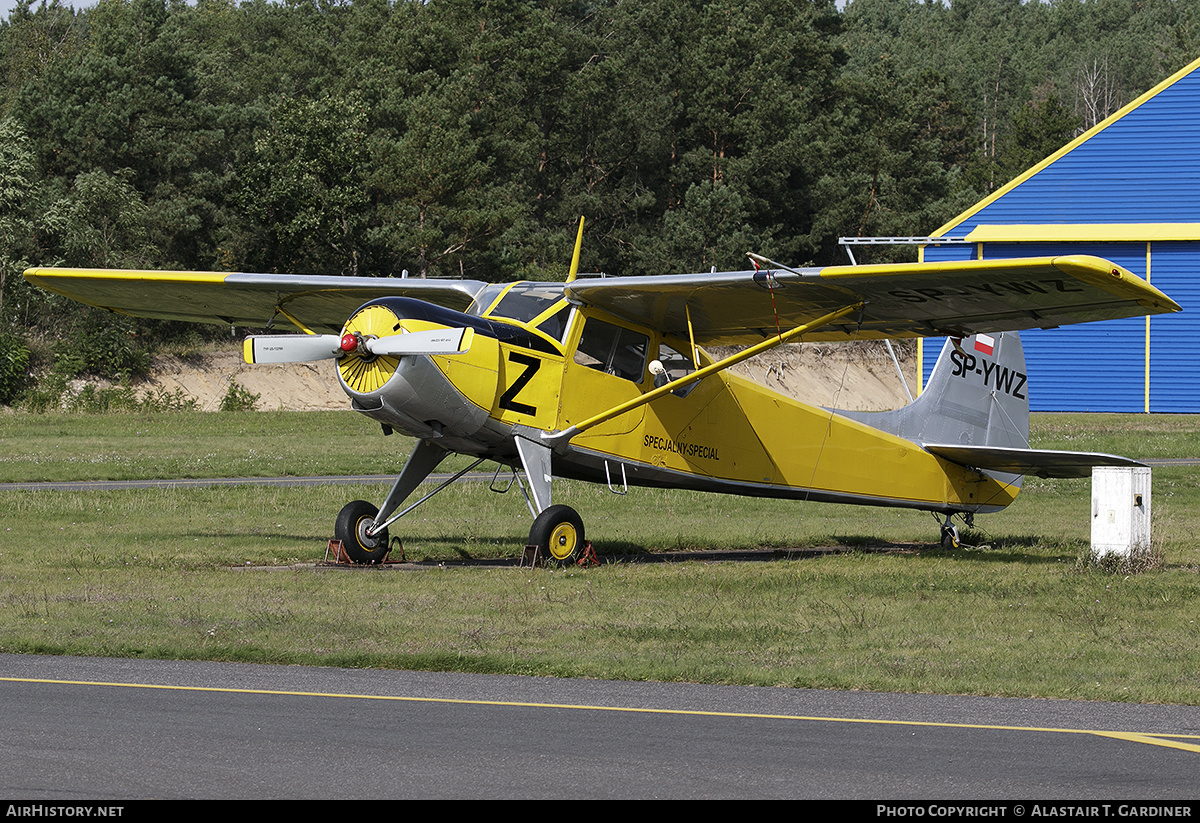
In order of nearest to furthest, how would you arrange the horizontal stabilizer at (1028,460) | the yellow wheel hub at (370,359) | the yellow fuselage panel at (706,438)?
the yellow wheel hub at (370,359)
the horizontal stabilizer at (1028,460)
the yellow fuselage panel at (706,438)

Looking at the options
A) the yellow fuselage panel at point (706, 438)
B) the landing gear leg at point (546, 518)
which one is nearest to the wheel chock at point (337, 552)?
the landing gear leg at point (546, 518)

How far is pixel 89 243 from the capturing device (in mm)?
46188

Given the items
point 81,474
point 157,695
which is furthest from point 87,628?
point 81,474

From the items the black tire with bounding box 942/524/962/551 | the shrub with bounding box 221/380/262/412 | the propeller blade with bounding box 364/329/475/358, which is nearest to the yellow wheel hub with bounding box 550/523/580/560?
the propeller blade with bounding box 364/329/475/358

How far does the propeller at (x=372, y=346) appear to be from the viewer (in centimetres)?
1255

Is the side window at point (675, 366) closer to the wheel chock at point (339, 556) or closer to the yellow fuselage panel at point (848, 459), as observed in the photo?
the yellow fuselage panel at point (848, 459)

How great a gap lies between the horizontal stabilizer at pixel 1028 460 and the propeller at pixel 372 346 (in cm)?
745

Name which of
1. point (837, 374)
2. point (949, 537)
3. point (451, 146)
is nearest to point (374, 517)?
point (949, 537)

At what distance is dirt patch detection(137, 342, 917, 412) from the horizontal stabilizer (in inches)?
1208

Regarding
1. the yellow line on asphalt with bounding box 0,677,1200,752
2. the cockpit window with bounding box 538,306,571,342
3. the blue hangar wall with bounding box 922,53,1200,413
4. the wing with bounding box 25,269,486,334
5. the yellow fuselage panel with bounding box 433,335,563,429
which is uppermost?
the blue hangar wall with bounding box 922,53,1200,413

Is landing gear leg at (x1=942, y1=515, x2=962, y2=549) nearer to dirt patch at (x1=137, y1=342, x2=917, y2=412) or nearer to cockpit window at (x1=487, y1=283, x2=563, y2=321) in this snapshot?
cockpit window at (x1=487, y1=283, x2=563, y2=321)

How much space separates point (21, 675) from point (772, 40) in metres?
64.4

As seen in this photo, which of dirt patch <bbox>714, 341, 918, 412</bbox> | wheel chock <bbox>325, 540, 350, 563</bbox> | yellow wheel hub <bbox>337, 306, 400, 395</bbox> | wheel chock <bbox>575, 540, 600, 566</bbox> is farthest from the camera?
dirt patch <bbox>714, 341, 918, 412</bbox>

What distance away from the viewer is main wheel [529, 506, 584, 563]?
543 inches
